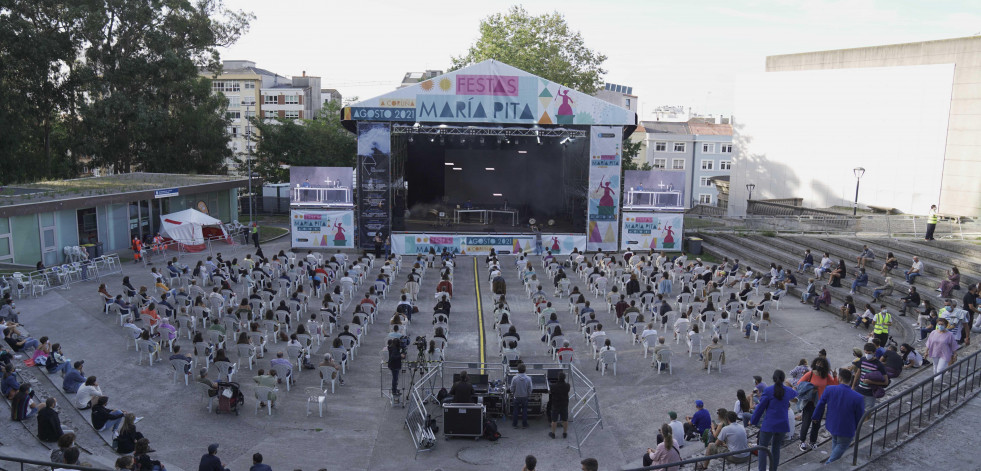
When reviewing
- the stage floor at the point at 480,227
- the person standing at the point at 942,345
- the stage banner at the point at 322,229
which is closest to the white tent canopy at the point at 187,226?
the stage banner at the point at 322,229

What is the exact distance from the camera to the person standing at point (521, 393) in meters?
11.3

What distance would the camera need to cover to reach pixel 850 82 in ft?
117

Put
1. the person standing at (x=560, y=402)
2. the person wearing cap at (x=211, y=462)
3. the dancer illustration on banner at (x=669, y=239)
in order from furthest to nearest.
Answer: the dancer illustration on banner at (x=669, y=239) < the person standing at (x=560, y=402) < the person wearing cap at (x=211, y=462)

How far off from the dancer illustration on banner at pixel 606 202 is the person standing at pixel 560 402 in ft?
60.4

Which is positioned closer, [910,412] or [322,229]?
[910,412]

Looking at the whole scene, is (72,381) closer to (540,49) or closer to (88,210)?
(88,210)

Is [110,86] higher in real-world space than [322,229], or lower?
higher

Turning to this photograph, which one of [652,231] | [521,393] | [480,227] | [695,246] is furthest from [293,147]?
[521,393]

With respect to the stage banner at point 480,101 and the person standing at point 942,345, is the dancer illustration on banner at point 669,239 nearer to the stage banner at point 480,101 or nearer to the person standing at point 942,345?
the stage banner at point 480,101

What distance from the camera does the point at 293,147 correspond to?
141ft

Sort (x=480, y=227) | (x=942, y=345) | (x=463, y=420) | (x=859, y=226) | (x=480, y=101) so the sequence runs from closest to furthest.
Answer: (x=463, y=420)
(x=942, y=345)
(x=859, y=226)
(x=480, y=101)
(x=480, y=227)

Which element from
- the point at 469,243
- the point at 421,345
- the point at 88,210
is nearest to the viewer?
the point at 421,345

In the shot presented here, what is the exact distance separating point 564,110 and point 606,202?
4.20 m

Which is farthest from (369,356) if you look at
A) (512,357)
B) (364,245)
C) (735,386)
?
(364,245)
